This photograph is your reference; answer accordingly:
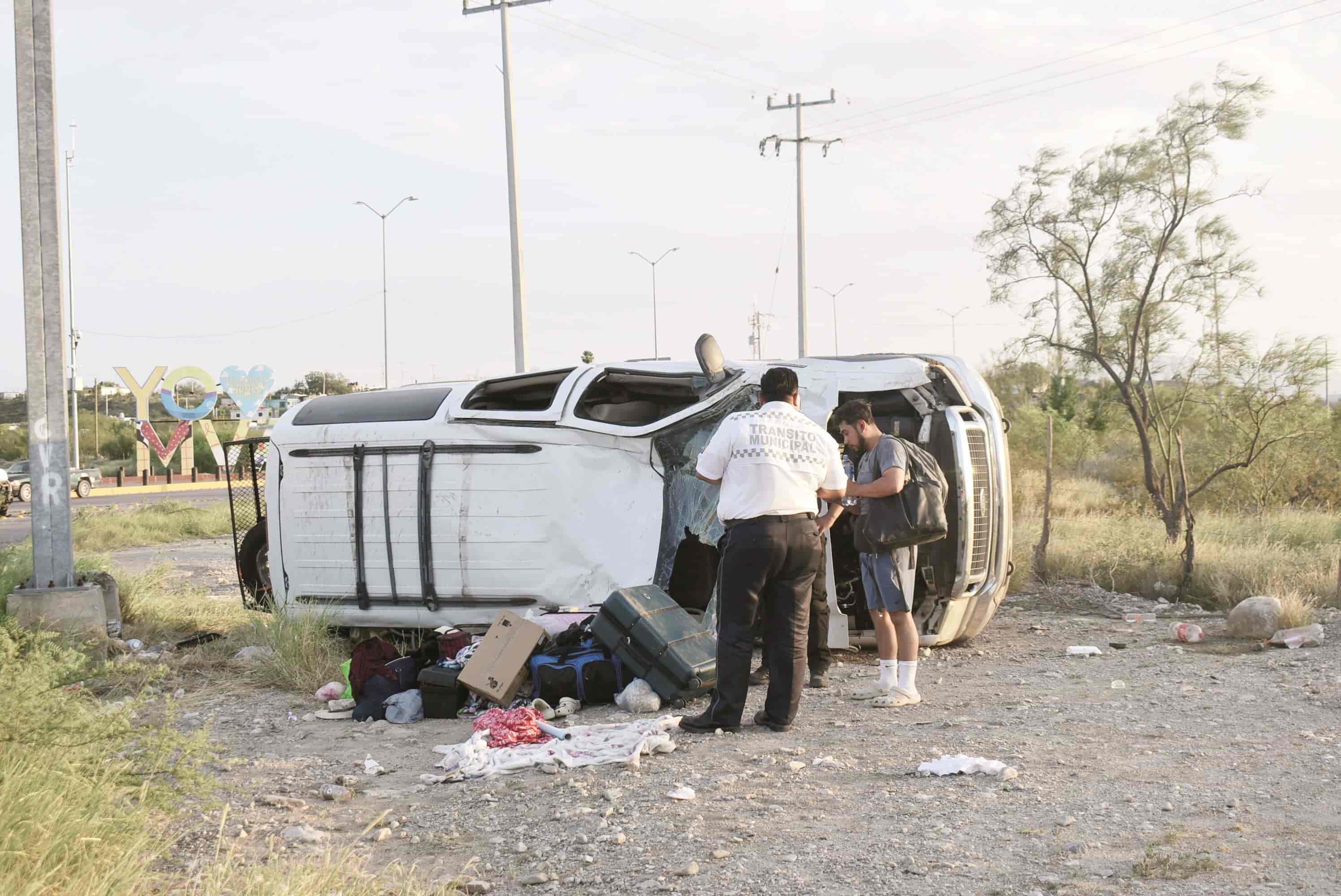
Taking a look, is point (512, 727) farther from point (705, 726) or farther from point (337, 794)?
point (337, 794)

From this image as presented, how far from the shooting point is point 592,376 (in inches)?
324

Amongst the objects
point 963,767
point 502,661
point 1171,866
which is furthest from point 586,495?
point 1171,866

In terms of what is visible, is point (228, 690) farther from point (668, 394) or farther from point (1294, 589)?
point (1294, 589)

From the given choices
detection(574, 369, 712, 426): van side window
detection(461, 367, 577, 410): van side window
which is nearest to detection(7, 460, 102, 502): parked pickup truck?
detection(461, 367, 577, 410): van side window

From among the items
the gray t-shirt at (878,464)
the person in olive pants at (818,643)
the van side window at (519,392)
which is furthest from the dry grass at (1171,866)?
the van side window at (519,392)

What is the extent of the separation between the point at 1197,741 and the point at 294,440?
6.10m

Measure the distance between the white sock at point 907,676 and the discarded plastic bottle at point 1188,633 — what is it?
3070 millimetres

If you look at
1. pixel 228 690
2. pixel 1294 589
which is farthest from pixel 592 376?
pixel 1294 589

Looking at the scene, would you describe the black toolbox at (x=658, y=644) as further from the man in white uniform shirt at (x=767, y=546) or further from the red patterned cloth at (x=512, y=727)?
the red patterned cloth at (x=512, y=727)

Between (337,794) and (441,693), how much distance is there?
165cm

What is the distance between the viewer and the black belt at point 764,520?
19.5 feet

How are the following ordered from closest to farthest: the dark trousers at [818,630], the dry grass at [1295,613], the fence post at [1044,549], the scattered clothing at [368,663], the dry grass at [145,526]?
the scattered clothing at [368,663] < the dark trousers at [818,630] < the dry grass at [1295,613] < the fence post at [1044,549] < the dry grass at [145,526]

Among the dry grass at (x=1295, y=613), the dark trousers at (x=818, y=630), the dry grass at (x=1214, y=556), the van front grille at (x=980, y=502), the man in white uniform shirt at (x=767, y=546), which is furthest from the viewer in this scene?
the dry grass at (x=1214, y=556)

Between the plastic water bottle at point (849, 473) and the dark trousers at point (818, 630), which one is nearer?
the plastic water bottle at point (849, 473)
